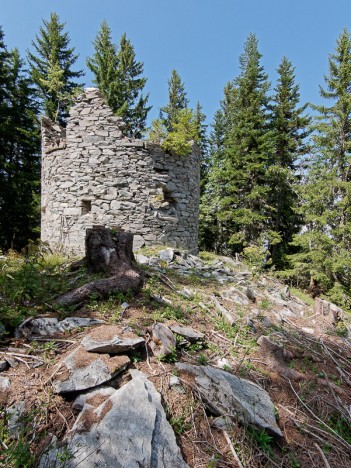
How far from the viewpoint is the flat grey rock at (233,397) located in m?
2.01

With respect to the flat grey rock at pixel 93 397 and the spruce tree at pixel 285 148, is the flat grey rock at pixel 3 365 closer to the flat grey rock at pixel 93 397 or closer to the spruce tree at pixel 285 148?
the flat grey rock at pixel 93 397

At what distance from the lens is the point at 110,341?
2279 millimetres

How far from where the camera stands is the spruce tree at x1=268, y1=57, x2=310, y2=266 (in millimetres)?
16312

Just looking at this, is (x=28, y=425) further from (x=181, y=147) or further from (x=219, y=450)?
(x=181, y=147)

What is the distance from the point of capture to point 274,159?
54.5 ft

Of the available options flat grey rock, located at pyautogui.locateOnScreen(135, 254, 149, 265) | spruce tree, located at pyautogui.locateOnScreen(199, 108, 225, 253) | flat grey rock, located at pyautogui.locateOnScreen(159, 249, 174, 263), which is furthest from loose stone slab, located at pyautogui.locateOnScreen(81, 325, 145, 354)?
spruce tree, located at pyautogui.locateOnScreen(199, 108, 225, 253)

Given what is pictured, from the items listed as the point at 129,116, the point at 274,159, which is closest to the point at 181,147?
the point at 274,159

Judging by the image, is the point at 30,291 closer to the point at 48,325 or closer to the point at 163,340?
the point at 48,325

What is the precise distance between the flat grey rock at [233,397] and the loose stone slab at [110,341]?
0.48 m

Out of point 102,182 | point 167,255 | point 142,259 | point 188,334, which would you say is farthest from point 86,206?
point 188,334

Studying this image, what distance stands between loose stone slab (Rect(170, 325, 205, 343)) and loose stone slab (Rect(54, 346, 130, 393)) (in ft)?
2.53

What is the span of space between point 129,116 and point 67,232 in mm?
14583

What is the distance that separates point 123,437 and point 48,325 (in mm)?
1419

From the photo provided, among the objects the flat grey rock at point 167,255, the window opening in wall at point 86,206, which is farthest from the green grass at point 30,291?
the window opening in wall at point 86,206
